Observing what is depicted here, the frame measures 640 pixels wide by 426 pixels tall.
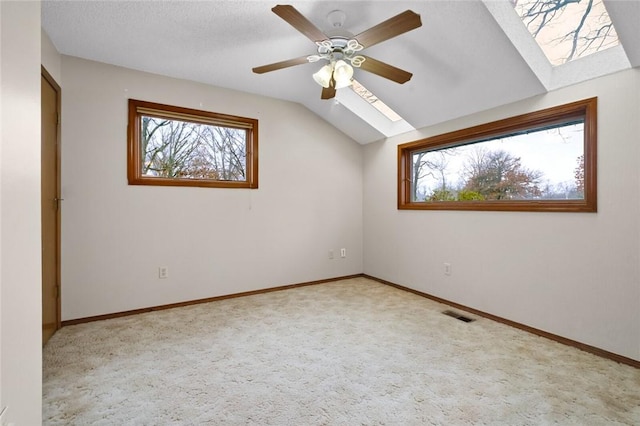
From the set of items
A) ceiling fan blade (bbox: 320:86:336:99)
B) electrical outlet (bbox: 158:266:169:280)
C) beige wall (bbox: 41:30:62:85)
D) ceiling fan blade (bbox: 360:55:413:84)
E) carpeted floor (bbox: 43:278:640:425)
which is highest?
beige wall (bbox: 41:30:62:85)

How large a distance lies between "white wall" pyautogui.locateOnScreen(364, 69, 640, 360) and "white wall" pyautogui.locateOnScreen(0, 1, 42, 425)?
3.29 metres

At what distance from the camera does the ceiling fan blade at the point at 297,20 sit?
1.71m

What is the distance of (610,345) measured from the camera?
220cm

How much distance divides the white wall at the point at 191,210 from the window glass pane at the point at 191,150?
209 millimetres

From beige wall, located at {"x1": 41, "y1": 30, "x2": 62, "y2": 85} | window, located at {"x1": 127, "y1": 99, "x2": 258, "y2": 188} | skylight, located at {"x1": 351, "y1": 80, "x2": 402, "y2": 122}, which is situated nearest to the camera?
beige wall, located at {"x1": 41, "y1": 30, "x2": 62, "y2": 85}

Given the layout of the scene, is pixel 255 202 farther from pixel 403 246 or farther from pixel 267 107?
pixel 403 246

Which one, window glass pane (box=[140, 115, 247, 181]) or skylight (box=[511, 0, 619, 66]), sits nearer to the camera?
skylight (box=[511, 0, 619, 66])

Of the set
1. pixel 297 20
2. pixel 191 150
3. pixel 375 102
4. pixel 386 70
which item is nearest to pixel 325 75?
pixel 386 70

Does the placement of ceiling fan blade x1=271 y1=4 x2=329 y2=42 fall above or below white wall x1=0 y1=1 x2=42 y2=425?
above

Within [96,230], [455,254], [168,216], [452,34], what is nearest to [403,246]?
[455,254]

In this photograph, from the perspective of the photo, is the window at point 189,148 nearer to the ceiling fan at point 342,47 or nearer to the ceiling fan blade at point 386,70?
the ceiling fan at point 342,47

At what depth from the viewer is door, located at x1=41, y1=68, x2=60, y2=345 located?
2449 mm

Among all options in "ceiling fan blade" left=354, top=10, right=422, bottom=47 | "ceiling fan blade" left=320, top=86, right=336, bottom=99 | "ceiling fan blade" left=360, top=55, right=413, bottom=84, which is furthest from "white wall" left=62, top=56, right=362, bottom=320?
"ceiling fan blade" left=354, top=10, right=422, bottom=47

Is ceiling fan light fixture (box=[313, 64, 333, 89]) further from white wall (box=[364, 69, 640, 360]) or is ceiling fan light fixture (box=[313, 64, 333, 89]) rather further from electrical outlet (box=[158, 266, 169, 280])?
electrical outlet (box=[158, 266, 169, 280])
